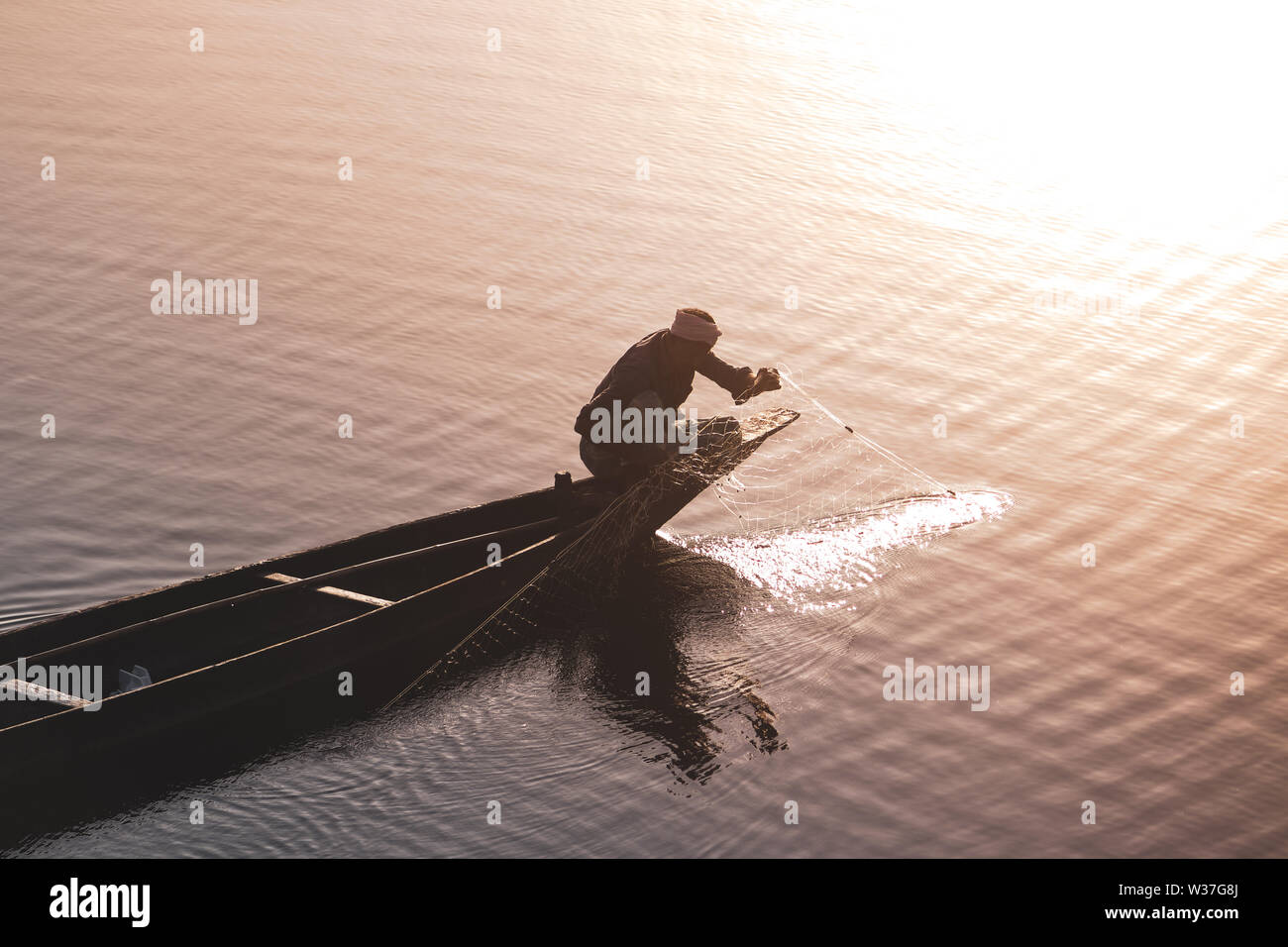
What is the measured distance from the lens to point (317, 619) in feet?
21.6

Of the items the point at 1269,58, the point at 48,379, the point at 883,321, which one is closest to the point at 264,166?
the point at 48,379

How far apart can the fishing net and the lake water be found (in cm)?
11

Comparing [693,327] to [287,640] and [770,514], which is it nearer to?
[770,514]

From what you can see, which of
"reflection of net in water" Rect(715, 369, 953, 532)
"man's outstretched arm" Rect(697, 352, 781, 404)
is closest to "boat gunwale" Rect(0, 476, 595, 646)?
"man's outstretched arm" Rect(697, 352, 781, 404)

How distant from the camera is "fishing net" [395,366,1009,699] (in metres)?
7.12

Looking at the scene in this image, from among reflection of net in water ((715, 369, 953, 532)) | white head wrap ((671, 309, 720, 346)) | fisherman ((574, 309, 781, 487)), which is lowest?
reflection of net in water ((715, 369, 953, 532))

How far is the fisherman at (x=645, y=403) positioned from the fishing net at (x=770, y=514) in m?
0.13

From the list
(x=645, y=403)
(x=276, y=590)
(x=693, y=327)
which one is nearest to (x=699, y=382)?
(x=645, y=403)

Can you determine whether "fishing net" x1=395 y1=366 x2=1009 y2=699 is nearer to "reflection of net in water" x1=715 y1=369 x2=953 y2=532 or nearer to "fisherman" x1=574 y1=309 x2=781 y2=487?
"reflection of net in water" x1=715 y1=369 x2=953 y2=532

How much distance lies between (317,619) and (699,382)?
4416 millimetres

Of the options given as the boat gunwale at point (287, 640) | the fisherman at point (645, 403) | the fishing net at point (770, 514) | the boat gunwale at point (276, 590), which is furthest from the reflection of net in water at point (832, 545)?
the boat gunwale at point (276, 590)

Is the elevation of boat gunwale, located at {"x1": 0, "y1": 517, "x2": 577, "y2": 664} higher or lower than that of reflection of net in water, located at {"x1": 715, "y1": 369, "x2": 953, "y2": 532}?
lower

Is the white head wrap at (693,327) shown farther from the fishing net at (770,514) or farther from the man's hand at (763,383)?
the fishing net at (770,514)

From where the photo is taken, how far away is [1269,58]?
744 inches
